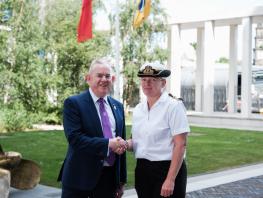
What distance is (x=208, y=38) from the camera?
80.2 ft

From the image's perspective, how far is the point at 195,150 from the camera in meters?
12.8

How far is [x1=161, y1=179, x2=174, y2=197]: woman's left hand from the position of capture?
145 inches

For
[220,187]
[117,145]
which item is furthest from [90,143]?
[220,187]

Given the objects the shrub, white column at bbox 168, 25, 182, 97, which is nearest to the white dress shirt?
the shrub

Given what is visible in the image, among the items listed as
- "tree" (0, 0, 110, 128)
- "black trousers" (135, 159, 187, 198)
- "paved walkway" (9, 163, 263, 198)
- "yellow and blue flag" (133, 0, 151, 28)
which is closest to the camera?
"black trousers" (135, 159, 187, 198)

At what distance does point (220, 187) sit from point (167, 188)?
4.85 m

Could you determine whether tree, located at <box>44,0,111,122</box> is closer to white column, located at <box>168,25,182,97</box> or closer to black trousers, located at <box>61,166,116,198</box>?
white column, located at <box>168,25,182,97</box>

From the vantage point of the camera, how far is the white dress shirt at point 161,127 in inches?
146

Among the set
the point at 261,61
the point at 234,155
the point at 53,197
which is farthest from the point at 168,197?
the point at 261,61

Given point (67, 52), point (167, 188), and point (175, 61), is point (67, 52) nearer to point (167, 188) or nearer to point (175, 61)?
point (175, 61)

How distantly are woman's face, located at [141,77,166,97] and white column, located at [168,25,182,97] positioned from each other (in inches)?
870

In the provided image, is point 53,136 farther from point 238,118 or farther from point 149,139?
point 149,139

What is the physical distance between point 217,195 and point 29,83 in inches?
516

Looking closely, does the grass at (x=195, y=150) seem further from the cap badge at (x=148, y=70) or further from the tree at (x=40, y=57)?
the cap badge at (x=148, y=70)
